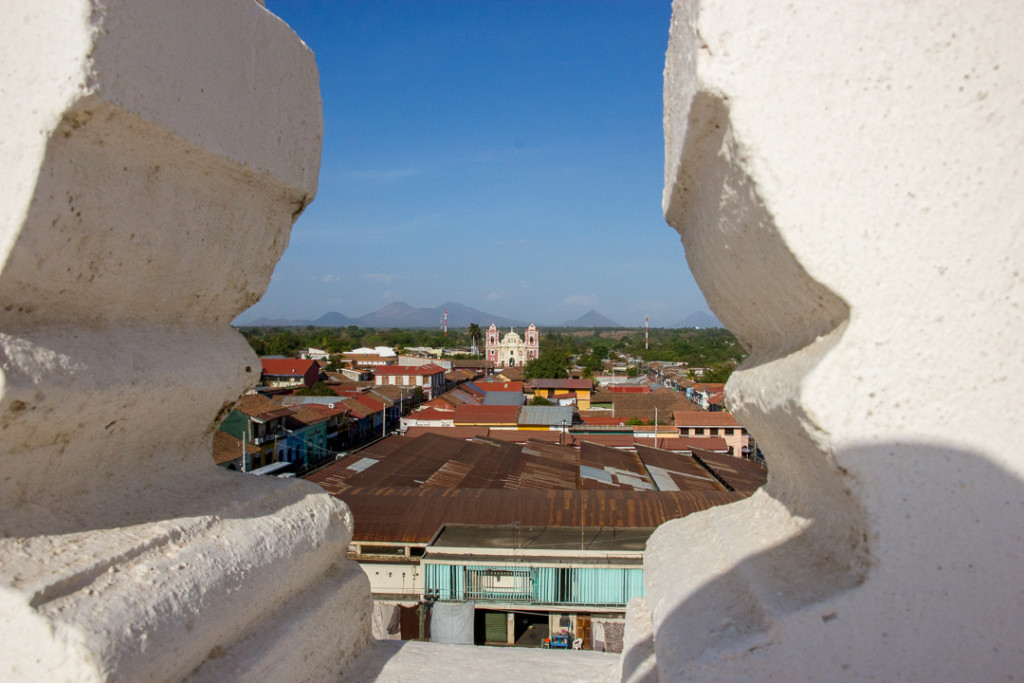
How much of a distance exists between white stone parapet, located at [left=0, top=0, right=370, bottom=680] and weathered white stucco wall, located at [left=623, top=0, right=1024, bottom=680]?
87 centimetres

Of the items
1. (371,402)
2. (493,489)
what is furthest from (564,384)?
(493,489)

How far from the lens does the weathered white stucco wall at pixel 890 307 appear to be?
91 centimetres

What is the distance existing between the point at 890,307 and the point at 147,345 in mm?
1399

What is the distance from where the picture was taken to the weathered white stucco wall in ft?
3.00

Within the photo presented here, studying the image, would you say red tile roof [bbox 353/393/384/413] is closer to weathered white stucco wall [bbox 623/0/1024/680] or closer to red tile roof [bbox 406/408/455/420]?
red tile roof [bbox 406/408/455/420]

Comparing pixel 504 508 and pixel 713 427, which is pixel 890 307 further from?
pixel 713 427

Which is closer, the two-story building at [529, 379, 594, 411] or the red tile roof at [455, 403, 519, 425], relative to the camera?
the red tile roof at [455, 403, 519, 425]

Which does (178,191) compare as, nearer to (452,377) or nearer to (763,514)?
(763,514)

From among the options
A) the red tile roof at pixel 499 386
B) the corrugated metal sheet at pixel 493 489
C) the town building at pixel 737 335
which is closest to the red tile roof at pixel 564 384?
the red tile roof at pixel 499 386

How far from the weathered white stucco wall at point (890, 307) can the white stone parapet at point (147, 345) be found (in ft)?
2.86

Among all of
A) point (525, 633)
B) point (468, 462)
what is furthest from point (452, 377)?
point (525, 633)

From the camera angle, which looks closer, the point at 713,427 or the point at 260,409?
the point at 260,409

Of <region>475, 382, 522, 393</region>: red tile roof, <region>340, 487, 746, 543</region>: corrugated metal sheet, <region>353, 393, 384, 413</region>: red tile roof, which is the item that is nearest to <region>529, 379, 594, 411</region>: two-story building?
<region>475, 382, 522, 393</region>: red tile roof

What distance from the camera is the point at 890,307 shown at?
0.94 m
